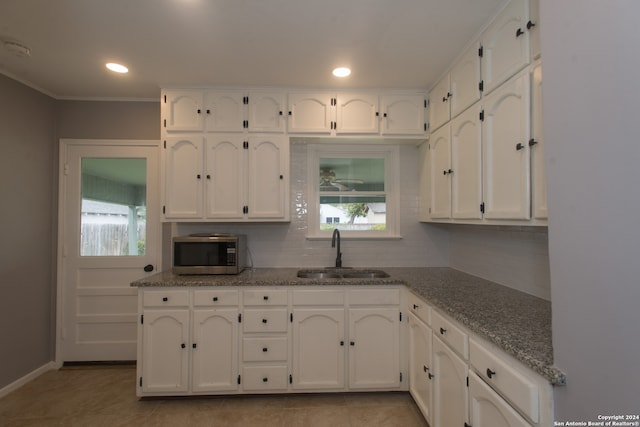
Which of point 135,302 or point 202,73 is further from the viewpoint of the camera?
point 135,302

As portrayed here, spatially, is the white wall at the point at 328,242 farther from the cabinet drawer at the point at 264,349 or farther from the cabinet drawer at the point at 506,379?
the cabinet drawer at the point at 506,379

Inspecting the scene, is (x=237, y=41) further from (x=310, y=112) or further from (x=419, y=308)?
(x=419, y=308)

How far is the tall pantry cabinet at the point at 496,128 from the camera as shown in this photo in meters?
1.43

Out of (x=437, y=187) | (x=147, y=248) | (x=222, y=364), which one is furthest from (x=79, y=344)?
(x=437, y=187)

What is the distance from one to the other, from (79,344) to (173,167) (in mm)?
1926

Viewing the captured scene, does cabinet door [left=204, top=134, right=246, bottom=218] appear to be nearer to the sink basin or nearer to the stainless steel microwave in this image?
the stainless steel microwave

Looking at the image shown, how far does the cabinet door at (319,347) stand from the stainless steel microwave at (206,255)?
2.24 feet

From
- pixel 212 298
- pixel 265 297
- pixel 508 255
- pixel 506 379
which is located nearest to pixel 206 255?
pixel 212 298

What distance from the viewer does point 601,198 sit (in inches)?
31.9

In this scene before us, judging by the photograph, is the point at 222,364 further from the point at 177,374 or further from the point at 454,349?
the point at 454,349

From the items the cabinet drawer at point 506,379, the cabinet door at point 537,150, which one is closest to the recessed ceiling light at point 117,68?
the cabinet door at point 537,150

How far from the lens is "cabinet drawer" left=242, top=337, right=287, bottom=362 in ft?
7.57

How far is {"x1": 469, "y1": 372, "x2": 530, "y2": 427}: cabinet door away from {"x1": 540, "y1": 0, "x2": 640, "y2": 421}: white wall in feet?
0.64

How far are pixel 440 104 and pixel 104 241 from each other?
10.8ft
